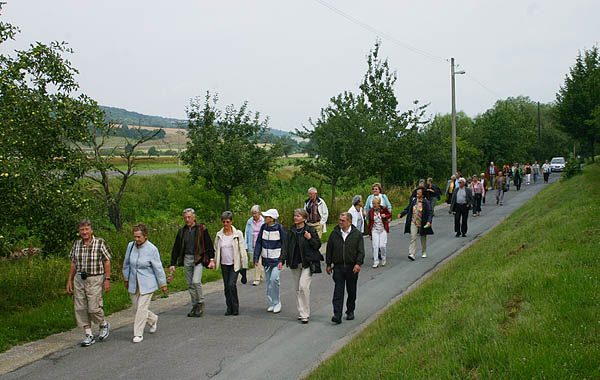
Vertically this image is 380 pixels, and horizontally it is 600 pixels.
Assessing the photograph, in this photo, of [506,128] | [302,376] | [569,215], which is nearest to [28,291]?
[302,376]

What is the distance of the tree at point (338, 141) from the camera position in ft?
80.6

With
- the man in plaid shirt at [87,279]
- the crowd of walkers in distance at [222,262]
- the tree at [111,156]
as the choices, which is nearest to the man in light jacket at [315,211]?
the crowd of walkers in distance at [222,262]

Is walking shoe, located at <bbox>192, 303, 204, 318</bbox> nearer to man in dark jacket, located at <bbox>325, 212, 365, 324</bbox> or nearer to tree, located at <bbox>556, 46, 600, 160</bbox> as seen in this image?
man in dark jacket, located at <bbox>325, 212, 365, 324</bbox>

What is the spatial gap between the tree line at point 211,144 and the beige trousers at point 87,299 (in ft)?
4.53

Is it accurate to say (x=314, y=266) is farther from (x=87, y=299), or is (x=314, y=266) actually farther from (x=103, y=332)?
(x=87, y=299)

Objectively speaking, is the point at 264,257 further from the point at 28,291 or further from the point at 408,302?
the point at 28,291

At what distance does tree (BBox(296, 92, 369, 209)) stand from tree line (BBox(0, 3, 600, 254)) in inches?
1.8

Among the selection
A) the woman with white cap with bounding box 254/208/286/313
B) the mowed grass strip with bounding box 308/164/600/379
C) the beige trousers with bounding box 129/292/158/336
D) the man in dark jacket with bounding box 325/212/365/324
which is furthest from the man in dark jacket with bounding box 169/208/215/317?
the mowed grass strip with bounding box 308/164/600/379

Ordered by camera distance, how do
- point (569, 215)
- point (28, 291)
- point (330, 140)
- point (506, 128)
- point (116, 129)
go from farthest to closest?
point (506, 128) → point (330, 140) → point (116, 129) → point (569, 215) → point (28, 291)

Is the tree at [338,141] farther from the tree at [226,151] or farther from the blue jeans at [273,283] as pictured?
the blue jeans at [273,283]

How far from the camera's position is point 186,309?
32.7 ft

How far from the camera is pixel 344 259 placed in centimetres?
862

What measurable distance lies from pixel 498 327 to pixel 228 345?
3597 millimetres

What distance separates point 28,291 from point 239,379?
6.86m
